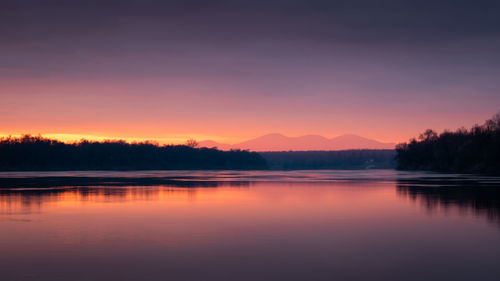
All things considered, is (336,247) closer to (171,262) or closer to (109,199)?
(171,262)

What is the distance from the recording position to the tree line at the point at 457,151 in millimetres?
85981

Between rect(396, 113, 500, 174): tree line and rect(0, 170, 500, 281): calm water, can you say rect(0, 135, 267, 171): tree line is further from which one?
rect(0, 170, 500, 281): calm water

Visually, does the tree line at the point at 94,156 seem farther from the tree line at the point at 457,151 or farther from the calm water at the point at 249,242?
the calm water at the point at 249,242

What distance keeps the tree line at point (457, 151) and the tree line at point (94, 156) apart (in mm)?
76332

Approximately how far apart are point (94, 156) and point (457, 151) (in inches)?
4200

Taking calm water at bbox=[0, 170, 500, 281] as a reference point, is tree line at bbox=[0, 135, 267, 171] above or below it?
above

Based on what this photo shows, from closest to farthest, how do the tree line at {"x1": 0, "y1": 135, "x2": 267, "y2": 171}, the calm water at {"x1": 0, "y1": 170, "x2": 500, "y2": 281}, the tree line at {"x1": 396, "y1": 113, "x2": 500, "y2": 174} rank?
the calm water at {"x1": 0, "y1": 170, "x2": 500, "y2": 281} → the tree line at {"x1": 396, "y1": 113, "x2": 500, "y2": 174} → the tree line at {"x1": 0, "y1": 135, "x2": 267, "y2": 171}

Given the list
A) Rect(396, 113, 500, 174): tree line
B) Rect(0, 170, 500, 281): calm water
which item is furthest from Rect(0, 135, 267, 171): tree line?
Rect(0, 170, 500, 281): calm water

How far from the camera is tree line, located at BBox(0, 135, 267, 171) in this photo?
138 meters

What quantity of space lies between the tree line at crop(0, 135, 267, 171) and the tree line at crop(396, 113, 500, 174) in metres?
76.3

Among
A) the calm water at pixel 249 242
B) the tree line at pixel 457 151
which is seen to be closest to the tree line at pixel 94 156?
the tree line at pixel 457 151

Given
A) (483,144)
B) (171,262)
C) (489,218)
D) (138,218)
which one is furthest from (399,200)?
(483,144)

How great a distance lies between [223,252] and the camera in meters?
12.4

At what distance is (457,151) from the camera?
108m
